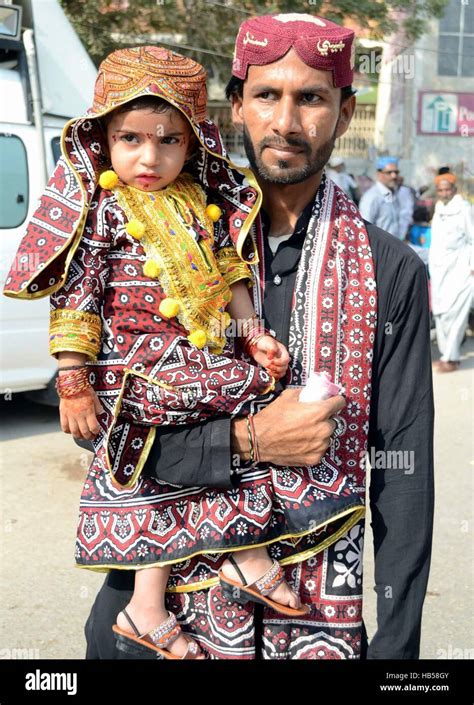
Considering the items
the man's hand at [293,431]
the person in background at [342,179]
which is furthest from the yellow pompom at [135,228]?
the person in background at [342,179]

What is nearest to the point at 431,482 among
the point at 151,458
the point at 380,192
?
the point at 151,458

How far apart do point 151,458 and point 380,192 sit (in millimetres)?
9217

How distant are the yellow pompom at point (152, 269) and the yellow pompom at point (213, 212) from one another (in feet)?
0.69

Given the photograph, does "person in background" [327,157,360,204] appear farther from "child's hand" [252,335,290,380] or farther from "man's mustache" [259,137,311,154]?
"child's hand" [252,335,290,380]

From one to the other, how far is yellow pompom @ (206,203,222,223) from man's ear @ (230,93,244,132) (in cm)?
24

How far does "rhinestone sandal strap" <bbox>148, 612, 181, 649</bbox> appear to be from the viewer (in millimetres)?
2045

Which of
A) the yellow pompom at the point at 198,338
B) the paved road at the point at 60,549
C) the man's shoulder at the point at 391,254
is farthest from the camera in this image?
the paved road at the point at 60,549

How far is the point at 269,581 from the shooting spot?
203 centimetres

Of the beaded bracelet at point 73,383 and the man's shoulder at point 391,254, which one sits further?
the man's shoulder at point 391,254

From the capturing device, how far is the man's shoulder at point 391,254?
213 cm

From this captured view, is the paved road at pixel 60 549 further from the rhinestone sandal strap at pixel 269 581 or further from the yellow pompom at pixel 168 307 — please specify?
the yellow pompom at pixel 168 307

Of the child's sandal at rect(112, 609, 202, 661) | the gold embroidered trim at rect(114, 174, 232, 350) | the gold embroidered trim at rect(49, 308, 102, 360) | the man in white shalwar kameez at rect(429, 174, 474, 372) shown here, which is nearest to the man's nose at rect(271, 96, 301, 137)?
the gold embroidered trim at rect(114, 174, 232, 350)

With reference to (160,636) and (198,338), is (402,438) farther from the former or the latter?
(160,636)

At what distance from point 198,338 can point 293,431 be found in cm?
30
